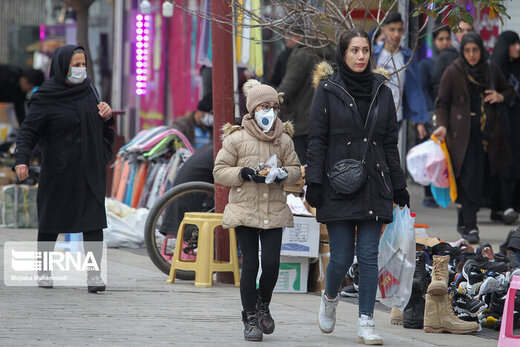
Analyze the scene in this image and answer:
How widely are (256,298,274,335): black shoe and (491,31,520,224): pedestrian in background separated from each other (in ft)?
21.1

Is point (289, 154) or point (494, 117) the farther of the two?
point (494, 117)

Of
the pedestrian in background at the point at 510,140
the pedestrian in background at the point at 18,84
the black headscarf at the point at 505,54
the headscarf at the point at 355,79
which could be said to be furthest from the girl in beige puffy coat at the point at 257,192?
the pedestrian in background at the point at 18,84

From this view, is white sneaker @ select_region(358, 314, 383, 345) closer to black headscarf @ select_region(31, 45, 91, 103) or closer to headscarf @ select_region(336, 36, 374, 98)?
headscarf @ select_region(336, 36, 374, 98)

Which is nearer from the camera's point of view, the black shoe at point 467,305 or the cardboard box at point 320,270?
the black shoe at point 467,305

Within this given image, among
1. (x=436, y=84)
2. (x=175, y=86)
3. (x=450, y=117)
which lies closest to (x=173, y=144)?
(x=450, y=117)

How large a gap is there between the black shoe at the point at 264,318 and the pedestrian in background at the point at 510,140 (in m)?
6.42

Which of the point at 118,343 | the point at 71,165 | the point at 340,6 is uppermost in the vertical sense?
the point at 340,6

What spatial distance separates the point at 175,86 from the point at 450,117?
31.6 ft

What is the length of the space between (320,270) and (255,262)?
1.93 m

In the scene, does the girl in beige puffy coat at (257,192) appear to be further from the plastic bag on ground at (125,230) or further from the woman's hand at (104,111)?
the plastic bag on ground at (125,230)

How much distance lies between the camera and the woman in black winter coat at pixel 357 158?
6504 mm

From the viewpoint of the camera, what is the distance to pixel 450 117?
1125cm

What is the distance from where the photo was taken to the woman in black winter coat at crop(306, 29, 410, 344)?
21.3 ft

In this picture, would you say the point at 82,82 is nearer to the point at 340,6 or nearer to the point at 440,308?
the point at 340,6
